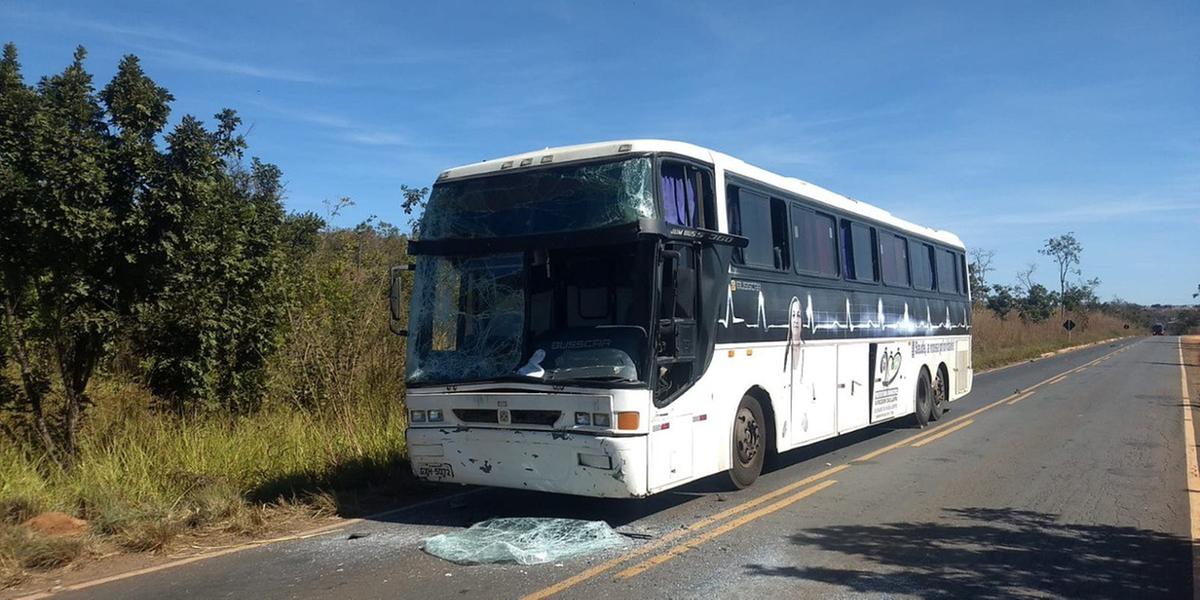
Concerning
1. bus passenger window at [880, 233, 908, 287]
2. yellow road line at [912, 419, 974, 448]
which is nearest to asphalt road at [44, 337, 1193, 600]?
yellow road line at [912, 419, 974, 448]

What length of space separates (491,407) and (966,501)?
191 inches

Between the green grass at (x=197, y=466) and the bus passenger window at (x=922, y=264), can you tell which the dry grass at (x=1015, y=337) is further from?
the green grass at (x=197, y=466)

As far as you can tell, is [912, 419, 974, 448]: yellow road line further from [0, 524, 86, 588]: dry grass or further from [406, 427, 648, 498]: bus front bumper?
[0, 524, 86, 588]: dry grass

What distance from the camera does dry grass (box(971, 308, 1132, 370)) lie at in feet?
136

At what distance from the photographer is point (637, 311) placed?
7180 millimetres

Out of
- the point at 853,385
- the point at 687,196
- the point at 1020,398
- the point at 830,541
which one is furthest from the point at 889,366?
the point at 1020,398

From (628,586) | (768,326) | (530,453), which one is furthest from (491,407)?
(768,326)

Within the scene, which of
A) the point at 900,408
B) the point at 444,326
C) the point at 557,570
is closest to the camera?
the point at 557,570

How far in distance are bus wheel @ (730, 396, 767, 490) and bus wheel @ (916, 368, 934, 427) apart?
21.7ft

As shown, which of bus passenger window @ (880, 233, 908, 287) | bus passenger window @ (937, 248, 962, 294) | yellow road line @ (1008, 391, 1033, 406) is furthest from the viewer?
yellow road line @ (1008, 391, 1033, 406)

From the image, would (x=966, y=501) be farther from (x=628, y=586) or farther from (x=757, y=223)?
(x=628, y=586)

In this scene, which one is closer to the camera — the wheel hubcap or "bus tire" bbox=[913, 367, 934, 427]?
the wheel hubcap

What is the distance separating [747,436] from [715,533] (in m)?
1.93

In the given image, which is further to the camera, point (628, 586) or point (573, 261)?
point (573, 261)
